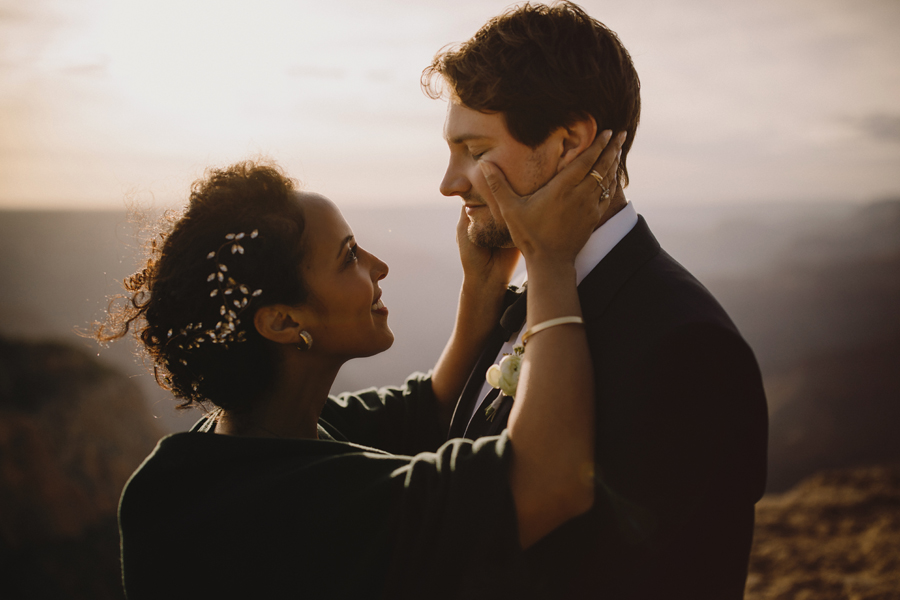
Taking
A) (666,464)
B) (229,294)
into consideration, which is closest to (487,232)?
(229,294)

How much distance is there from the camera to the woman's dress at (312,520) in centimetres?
145

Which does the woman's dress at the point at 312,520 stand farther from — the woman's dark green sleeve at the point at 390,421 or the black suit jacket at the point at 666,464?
the woman's dark green sleeve at the point at 390,421

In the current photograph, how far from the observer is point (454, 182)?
7.49ft

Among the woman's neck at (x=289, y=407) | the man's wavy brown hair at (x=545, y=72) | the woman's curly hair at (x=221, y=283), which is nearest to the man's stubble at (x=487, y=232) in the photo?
the man's wavy brown hair at (x=545, y=72)

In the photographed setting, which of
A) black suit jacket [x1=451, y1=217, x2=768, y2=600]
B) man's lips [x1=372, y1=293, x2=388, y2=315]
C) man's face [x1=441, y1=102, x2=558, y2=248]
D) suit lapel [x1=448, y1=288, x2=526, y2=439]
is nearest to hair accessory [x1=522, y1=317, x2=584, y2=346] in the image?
black suit jacket [x1=451, y1=217, x2=768, y2=600]

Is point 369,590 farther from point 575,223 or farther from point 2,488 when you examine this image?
point 2,488

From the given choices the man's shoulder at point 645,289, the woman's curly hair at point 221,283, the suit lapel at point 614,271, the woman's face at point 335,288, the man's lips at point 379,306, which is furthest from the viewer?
the man's lips at point 379,306

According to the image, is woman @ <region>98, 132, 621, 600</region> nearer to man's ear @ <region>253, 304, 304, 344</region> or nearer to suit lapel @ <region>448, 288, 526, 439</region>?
man's ear @ <region>253, 304, 304, 344</region>

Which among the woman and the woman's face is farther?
the woman's face

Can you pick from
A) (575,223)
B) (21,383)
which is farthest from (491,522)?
(21,383)

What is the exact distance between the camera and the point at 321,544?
1520mm

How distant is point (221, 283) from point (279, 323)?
0.79ft

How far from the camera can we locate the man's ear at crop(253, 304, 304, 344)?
6.39 ft

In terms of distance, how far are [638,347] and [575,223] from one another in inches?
18.1
